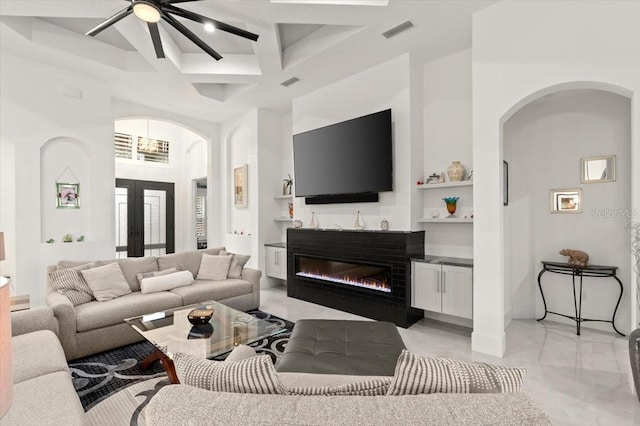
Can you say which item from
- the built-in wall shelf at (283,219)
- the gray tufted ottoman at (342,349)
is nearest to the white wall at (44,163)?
the built-in wall shelf at (283,219)

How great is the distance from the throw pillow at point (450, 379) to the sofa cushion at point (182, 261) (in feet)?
12.1

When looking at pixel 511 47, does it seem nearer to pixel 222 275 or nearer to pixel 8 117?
pixel 222 275

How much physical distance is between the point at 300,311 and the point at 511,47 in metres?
3.79

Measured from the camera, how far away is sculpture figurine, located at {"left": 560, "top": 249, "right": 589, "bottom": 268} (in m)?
3.40

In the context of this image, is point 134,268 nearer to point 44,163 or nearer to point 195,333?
point 195,333

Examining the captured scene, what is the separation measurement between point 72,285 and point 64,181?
218 cm

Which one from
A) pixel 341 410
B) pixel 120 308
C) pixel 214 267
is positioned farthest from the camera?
pixel 214 267

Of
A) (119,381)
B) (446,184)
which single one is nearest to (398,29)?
(446,184)

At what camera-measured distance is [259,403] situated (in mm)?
859

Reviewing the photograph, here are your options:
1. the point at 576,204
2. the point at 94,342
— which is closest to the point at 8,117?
the point at 94,342

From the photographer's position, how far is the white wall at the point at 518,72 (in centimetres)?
242

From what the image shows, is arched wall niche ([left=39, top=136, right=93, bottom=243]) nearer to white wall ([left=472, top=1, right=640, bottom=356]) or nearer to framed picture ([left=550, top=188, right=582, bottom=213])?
white wall ([left=472, top=1, right=640, bottom=356])

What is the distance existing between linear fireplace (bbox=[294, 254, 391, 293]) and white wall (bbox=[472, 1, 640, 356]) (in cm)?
117

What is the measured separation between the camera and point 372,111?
428 centimetres
